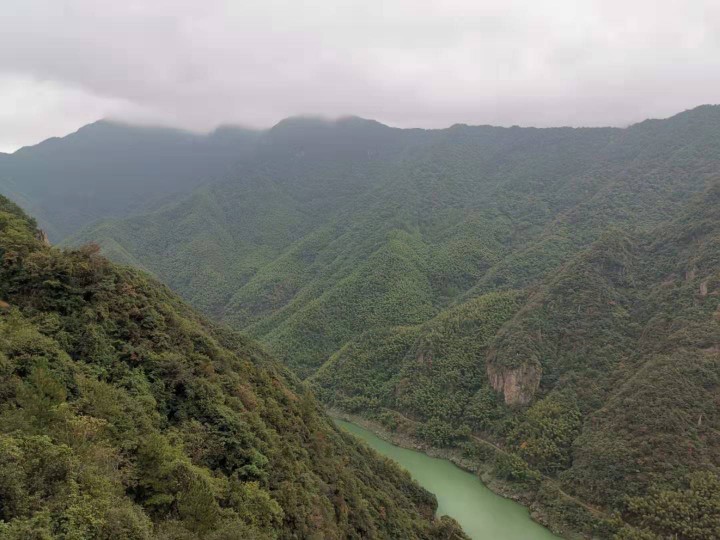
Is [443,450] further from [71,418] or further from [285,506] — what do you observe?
[71,418]

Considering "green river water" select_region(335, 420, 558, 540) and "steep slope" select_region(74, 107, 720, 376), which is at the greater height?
"steep slope" select_region(74, 107, 720, 376)

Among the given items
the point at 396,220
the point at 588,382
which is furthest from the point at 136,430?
the point at 396,220

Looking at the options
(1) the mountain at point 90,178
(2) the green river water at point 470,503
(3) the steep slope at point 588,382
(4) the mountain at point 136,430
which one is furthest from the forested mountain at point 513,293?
(1) the mountain at point 90,178

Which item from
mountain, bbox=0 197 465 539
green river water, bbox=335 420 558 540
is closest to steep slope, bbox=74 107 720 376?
green river water, bbox=335 420 558 540

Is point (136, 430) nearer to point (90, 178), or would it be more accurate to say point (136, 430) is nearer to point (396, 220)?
point (396, 220)

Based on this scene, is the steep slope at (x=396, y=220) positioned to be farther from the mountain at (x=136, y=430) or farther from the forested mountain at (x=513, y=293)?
the mountain at (x=136, y=430)

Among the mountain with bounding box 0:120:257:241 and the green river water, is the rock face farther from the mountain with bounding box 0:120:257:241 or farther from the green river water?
the mountain with bounding box 0:120:257:241
